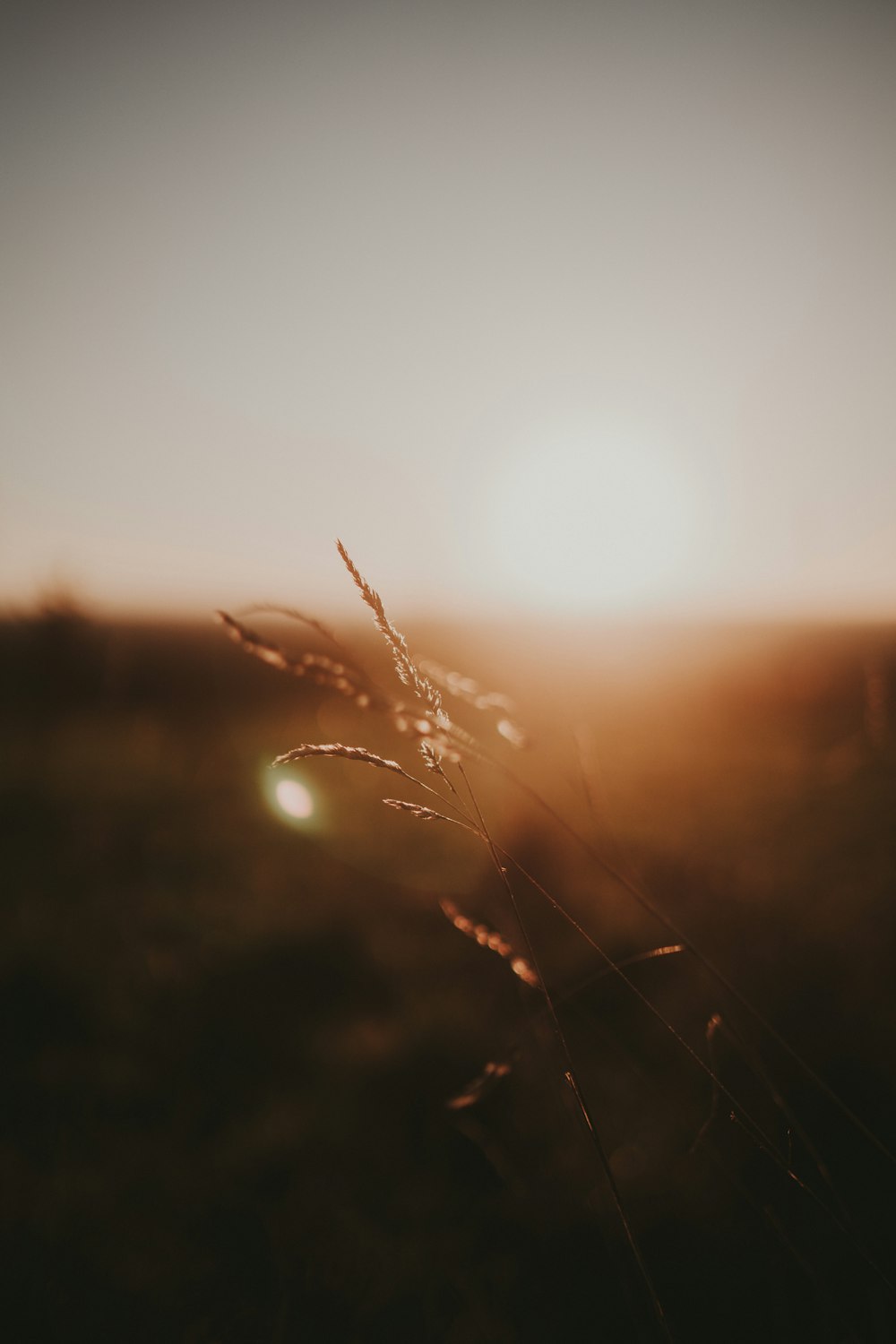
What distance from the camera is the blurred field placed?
191 centimetres

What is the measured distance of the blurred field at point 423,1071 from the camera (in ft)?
6.26

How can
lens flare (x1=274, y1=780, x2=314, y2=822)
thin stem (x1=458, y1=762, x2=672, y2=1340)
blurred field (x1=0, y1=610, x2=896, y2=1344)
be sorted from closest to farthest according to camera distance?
thin stem (x1=458, y1=762, x2=672, y2=1340) < blurred field (x1=0, y1=610, x2=896, y2=1344) < lens flare (x1=274, y1=780, x2=314, y2=822)

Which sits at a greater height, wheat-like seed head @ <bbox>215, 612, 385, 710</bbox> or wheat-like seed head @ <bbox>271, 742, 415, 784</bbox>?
wheat-like seed head @ <bbox>215, 612, 385, 710</bbox>

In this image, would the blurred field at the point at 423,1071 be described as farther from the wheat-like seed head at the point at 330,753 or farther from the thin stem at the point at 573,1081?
the wheat-like seed head at the point at 330,753

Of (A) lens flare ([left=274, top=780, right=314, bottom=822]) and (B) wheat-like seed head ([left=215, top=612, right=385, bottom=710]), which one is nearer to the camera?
(B) wheat-like seed head ([left=215, top=612, right=385, bottom=710])

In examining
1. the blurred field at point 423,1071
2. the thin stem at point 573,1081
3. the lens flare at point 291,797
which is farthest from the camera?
the lens flare at point 291,797

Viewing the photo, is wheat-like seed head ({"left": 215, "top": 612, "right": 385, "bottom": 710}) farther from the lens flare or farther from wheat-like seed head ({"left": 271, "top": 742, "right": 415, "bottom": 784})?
the lens flare

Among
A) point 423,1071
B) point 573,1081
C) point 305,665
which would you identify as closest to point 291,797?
point 305,665

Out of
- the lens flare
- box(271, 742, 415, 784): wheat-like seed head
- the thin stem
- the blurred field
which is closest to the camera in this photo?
the thin stem

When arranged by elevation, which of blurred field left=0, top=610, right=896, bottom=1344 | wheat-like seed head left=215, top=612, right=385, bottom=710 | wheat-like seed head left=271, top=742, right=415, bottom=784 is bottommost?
blurred field left=0, top=610, right=896, bottom=1344

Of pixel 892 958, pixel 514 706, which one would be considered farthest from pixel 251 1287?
pixel 892 958

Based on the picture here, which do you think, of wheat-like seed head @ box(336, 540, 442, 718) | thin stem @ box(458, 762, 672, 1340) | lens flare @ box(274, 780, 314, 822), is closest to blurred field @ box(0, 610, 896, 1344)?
thin stem @ box(458, 762, 672, 1340)

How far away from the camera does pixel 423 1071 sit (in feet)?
9.66

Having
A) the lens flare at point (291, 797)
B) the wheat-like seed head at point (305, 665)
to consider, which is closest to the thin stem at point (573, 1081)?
the wheat-like seed head at point (305, 665)
